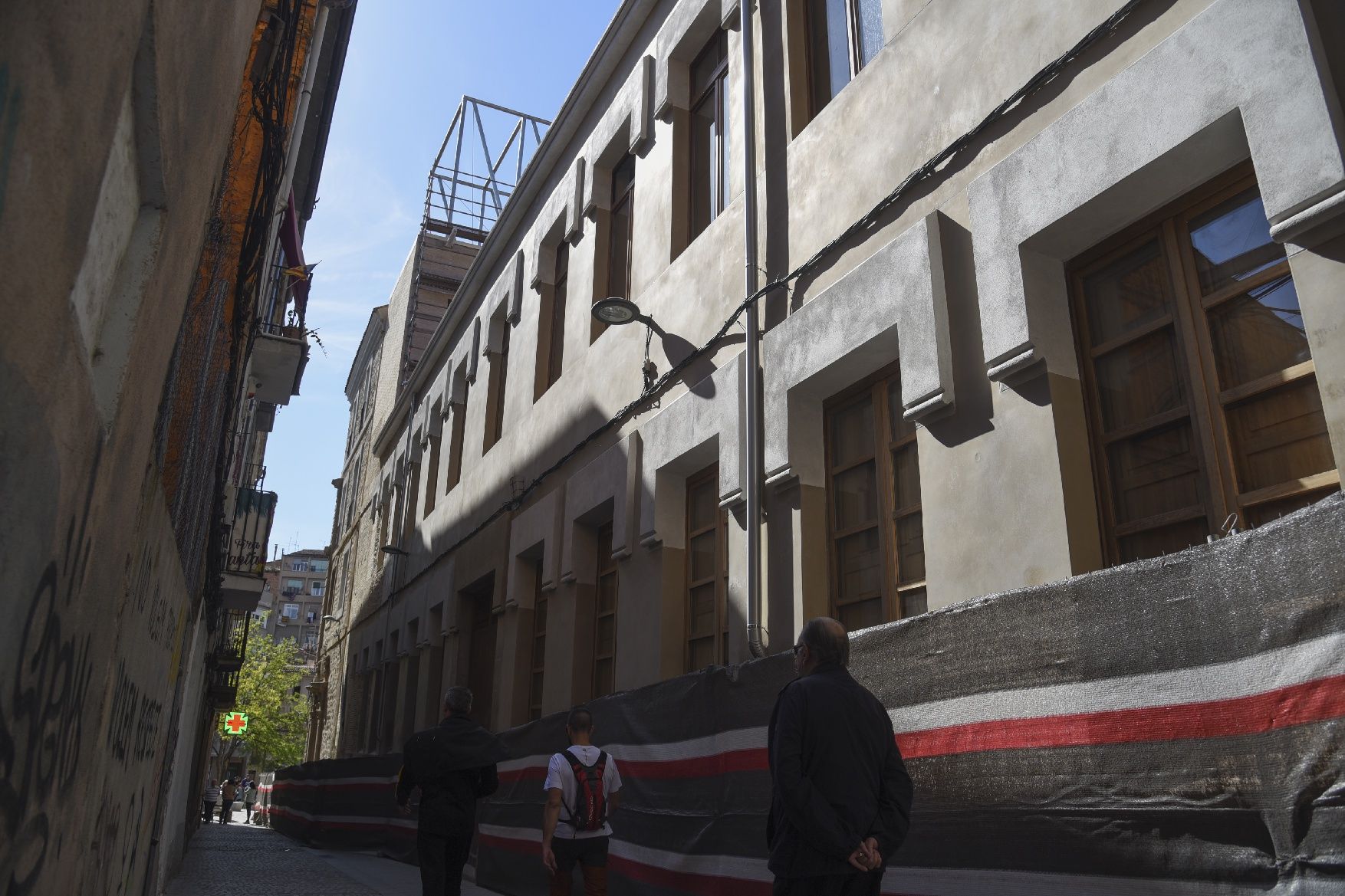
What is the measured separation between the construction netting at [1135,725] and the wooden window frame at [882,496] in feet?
3.23

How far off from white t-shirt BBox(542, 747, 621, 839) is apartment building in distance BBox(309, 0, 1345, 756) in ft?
4.31

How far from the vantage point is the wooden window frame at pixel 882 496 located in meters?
6.02

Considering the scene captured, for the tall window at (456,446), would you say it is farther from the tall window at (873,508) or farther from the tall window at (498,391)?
the tall window at (873,508)

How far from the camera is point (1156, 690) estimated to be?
3.38 meters

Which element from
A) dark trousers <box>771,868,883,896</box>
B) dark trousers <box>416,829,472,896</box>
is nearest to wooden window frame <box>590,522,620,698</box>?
dark trousers <box>416,829,472,896</box>

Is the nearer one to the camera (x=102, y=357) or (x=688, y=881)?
(x=102, y=357)

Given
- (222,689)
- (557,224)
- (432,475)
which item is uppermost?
(557,224)

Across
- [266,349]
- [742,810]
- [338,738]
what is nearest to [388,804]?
[266,349]

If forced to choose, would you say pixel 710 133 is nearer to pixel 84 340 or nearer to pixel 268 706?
pixel 84 340

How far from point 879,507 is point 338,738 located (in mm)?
20554

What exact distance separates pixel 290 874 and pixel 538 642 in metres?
3.77

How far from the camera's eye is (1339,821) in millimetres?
2758

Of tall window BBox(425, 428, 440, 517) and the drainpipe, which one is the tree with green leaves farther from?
the drainpipe

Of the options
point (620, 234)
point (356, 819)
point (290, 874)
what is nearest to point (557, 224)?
point (620, 234)
